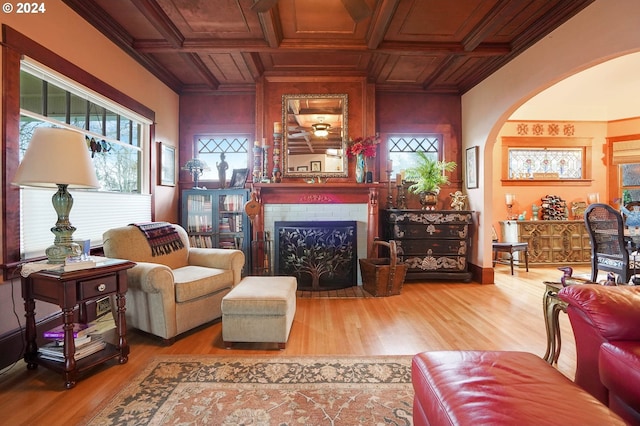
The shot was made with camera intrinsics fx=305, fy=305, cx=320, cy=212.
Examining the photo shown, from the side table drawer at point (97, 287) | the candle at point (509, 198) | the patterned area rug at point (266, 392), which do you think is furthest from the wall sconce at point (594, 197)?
the side table drawer at point (97, 287)

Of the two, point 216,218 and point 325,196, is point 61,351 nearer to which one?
point 216,218

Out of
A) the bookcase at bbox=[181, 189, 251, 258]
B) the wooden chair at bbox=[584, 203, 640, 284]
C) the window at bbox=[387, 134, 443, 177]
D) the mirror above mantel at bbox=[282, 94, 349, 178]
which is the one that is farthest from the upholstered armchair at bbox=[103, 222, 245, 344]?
the wooden chair at bbox=[584, 203, 640, 284]

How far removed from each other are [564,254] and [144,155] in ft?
22.8

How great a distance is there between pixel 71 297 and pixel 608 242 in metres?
4.87

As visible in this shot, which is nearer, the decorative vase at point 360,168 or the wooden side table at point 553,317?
the wooden side table at point 553,317

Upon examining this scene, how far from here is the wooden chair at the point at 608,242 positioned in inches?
122

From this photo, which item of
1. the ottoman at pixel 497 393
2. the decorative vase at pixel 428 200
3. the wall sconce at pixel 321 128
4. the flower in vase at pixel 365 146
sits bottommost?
the ottoman at pixel 497 393

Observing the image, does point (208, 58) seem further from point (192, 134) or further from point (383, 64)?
point (383, 64)

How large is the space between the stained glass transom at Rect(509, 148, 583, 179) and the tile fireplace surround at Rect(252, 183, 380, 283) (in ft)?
11.5

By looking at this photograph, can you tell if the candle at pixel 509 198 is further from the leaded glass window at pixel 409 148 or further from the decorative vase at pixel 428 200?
the decorative vase at pixel 428 200

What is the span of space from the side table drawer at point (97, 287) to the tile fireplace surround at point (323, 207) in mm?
2183

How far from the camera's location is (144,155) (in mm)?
3824

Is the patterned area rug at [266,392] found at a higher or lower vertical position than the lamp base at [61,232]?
lower

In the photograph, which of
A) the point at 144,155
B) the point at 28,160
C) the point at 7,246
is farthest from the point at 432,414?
the point at 144,155
